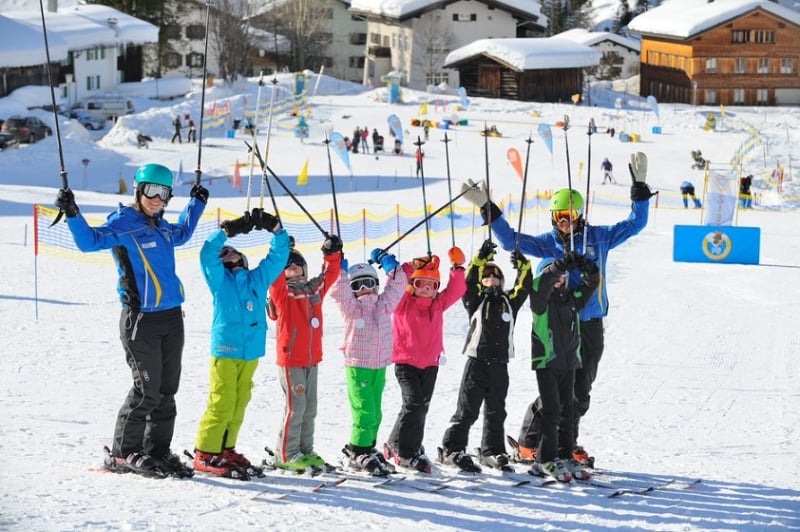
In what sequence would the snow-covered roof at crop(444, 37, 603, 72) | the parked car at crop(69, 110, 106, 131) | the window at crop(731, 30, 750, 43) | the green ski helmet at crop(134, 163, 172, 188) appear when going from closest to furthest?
the green ski helmet at crop(134, 163, 172, 188)
the parked car at crop(69, 110, 106, 131)
the snow-covered roof at crop(444, 37, 603, 72)
the window at crop(731, 30, 750, 43)

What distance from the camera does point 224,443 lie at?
24.5ft

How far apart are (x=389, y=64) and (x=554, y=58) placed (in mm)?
12061

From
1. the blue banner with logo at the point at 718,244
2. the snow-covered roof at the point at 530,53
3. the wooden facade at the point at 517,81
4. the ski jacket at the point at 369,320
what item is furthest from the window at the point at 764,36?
the ski jacket at the point at 369,320

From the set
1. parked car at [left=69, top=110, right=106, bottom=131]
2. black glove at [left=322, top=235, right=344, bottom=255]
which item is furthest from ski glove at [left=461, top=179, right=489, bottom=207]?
parked car at [left=69, top=110, right=106, bottom=131]

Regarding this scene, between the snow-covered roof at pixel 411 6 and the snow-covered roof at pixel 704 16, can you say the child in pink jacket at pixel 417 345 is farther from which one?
the snow-covered roof at pixel 411 6

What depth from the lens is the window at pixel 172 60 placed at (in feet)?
229

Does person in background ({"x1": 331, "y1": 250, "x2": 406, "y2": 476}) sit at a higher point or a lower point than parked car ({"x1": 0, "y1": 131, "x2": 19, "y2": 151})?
lower

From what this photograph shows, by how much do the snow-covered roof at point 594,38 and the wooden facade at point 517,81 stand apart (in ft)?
46.9

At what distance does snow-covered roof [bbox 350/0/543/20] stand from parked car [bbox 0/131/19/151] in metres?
31.8

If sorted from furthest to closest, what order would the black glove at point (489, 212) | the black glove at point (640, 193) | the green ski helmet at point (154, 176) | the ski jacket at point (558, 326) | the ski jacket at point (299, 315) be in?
1. the black glove at point (640, 193)
2. the black glove at point (489, 212)
3. the ski jacket at point (558, 326)
4. the ski jacket at point (299, 315)
5. the green ski helmet at point (154, 176)

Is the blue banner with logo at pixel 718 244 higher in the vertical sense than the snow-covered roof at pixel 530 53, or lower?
lower

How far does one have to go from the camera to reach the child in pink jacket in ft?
26.3

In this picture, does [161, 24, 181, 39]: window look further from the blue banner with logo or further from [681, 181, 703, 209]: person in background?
the blue banner with logo

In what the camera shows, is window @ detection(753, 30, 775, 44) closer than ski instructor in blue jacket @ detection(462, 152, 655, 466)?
No
